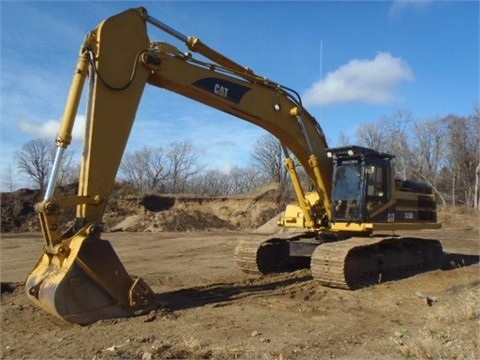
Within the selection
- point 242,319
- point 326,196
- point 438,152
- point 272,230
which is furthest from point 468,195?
point 242,319

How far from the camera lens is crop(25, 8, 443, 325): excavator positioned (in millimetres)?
6891

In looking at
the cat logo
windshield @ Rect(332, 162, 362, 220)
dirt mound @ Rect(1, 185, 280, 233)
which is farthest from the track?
dirt mound @ Rect(1, 185, 280, 233)

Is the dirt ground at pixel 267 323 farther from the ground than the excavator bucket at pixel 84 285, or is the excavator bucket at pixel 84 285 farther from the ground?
the excavator bucket at pixel 84 285

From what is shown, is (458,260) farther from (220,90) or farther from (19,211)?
(19,211)

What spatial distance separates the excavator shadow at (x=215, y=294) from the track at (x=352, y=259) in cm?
84

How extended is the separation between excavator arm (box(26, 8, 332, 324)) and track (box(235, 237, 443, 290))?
3.54 m

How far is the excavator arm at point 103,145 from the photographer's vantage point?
6723 mm

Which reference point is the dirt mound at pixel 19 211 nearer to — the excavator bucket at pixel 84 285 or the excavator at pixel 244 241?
the excavator at pixel 244 241

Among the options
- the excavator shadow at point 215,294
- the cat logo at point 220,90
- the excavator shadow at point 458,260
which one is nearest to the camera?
the excavator shadow at point 215,294

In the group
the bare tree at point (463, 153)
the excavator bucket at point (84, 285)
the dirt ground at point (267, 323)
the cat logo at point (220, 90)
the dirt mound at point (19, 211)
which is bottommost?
the dirt ground at point (267, 323)

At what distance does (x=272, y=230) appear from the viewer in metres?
25.4

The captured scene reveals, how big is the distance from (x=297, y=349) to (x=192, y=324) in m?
1.66

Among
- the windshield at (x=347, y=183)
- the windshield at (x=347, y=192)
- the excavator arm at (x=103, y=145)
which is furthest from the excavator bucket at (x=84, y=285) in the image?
the windshield at (x=347, y=183)

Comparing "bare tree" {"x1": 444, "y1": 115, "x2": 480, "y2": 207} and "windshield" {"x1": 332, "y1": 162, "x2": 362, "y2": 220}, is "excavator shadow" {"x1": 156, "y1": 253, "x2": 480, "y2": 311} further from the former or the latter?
"bare tree" {"x1": 444, "y1": 115, "x2": 480, "y2": 207}
